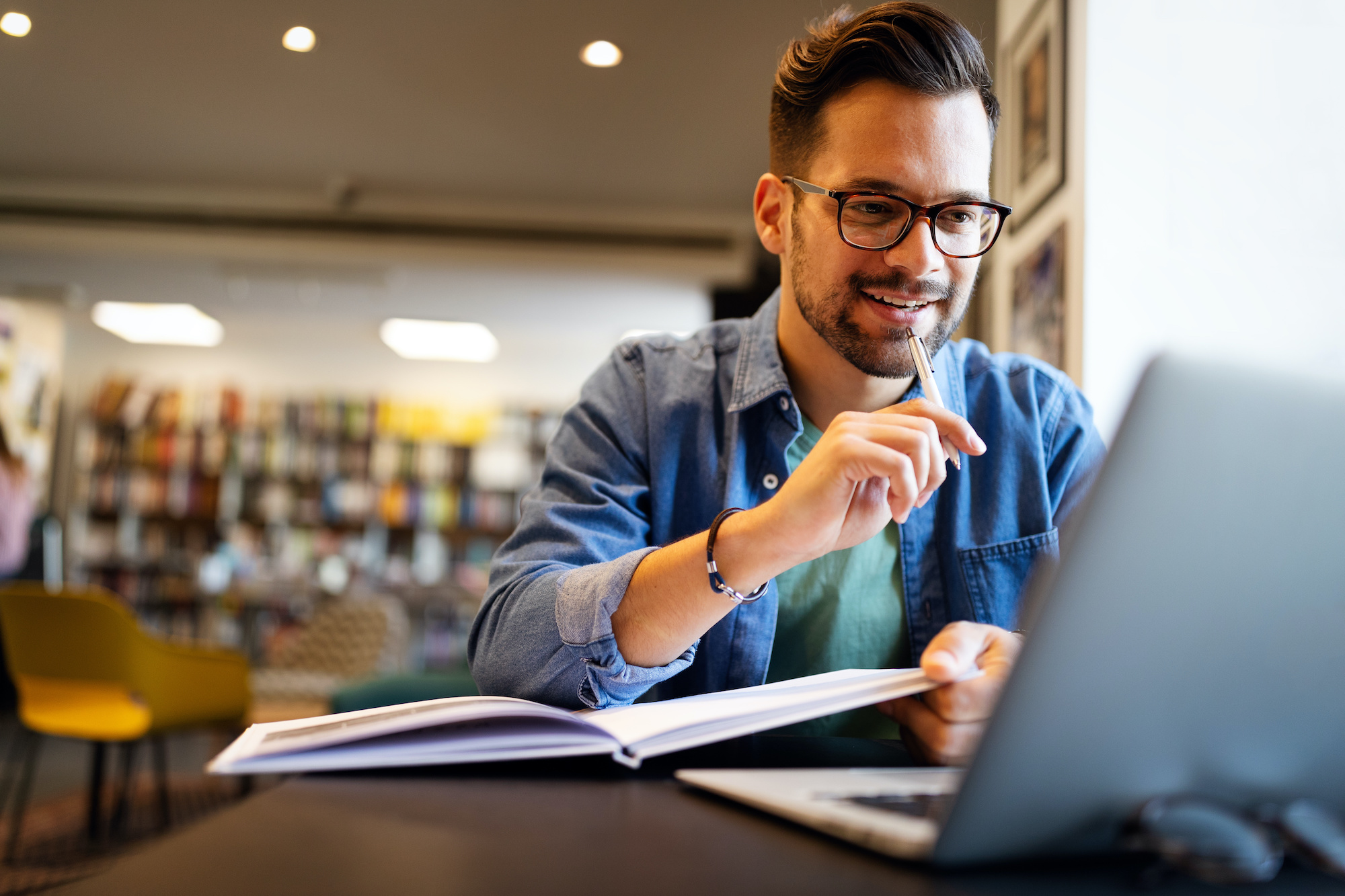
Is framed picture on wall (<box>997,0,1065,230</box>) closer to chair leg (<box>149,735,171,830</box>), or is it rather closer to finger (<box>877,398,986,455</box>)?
finger (<box>877,398,986,455</box>)

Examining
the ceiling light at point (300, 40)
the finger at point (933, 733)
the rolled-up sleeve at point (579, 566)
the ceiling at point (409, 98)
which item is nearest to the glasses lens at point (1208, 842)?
the finger at point (933, 733)

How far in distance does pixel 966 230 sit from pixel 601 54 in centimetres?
290

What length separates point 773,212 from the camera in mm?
1196

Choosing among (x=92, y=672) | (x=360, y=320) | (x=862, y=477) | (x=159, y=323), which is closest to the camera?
(x=862, y=477)

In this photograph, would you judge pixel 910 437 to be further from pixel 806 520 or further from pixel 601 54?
pixel 601 54

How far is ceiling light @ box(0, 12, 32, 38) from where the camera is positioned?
3.29 meters

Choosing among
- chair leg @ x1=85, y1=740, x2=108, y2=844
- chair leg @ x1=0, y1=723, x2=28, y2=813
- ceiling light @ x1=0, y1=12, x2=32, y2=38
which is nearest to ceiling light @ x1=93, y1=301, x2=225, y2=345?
chair leg @ x1=0, y1=723, x2=28, y2=813

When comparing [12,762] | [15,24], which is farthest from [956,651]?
[12,762]

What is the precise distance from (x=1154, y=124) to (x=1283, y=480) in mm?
1763

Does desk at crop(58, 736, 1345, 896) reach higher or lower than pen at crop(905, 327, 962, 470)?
lower

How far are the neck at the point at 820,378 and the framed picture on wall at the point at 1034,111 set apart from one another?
3.50 feet

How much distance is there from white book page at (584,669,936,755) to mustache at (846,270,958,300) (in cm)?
50

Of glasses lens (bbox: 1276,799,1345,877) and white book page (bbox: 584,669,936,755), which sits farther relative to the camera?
white book page (bbox: 584,669,936,755)

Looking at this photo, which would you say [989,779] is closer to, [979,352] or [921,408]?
[921,408]
